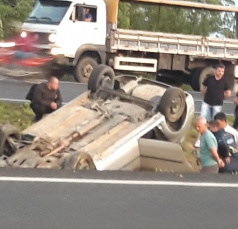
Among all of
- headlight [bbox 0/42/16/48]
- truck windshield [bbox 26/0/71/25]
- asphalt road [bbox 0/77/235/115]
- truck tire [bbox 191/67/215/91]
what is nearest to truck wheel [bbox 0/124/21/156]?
asphalt road [bbox 0/77/235/115]

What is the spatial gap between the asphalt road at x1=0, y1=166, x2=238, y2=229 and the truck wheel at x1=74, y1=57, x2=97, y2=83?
12.0 m

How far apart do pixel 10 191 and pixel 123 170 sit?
2.05 meters

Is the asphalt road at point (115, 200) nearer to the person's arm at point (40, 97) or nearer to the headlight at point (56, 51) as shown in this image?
the person's arm at point (40, 97)

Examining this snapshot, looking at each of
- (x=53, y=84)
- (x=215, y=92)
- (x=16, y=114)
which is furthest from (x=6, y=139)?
(x=16, y=114)

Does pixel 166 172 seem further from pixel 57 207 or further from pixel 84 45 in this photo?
pixel 84 45

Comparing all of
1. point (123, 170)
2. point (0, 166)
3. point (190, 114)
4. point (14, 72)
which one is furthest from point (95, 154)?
point (14, 72)

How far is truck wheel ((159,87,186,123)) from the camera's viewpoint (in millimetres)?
10344

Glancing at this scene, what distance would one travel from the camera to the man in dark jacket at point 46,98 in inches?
434

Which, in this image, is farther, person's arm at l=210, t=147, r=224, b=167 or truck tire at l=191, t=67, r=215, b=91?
truck tire at l=191, t=67, r=215, b=91

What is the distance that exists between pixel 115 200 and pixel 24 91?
9341 mm

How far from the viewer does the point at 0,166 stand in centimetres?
845

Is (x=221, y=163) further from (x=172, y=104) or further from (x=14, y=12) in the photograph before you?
(x=14, y=12)

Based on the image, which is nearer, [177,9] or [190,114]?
[190,114]

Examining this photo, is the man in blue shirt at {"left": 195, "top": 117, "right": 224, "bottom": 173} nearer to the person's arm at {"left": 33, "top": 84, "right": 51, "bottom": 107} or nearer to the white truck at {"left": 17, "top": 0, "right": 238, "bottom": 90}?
the person's arm at {"left": 33, "top": 84, "right": 51, "bottom": 107}
